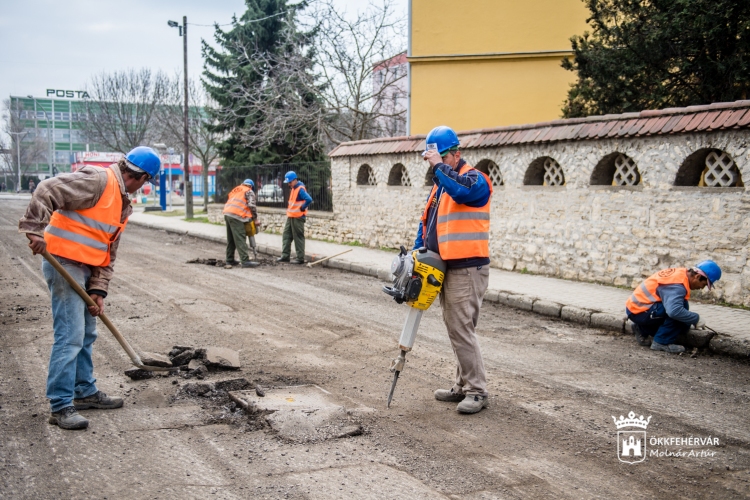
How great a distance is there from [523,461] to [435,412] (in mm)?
1018

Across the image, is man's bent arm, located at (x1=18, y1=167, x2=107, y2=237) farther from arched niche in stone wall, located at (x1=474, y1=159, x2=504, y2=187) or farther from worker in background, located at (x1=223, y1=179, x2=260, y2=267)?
arched niche in stone wall, located at (x1=474, y1=159, x2=504, y2=187)

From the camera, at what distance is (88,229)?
4535mm

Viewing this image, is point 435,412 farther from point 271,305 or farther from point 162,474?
point 271,305

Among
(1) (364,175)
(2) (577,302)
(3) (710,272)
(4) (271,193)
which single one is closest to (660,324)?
(3) (710,272)

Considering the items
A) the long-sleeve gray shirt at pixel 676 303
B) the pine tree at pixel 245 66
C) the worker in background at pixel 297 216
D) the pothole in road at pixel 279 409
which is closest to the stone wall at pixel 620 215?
the long-sleeve gray shirt at pixel 676 303

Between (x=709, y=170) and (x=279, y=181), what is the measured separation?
14612 mm

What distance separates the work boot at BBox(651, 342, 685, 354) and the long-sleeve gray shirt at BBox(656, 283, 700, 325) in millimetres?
318

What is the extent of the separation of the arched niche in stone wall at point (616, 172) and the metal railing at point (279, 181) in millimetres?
9685

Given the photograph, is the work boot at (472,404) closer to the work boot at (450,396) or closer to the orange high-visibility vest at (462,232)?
the work boot at (450,396)

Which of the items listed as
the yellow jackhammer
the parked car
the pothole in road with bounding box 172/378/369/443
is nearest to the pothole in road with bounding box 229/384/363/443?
the pothole in road with bounding box 172/378/369/443

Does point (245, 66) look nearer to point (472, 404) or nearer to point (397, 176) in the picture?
point (397, 176)

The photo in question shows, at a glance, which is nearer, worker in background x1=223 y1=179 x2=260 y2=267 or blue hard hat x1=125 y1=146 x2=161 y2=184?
blue hard hat x1=125 y1=146 x2=161 y2=184

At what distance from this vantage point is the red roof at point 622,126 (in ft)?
29.3

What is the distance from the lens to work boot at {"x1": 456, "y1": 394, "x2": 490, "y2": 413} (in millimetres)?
4828
